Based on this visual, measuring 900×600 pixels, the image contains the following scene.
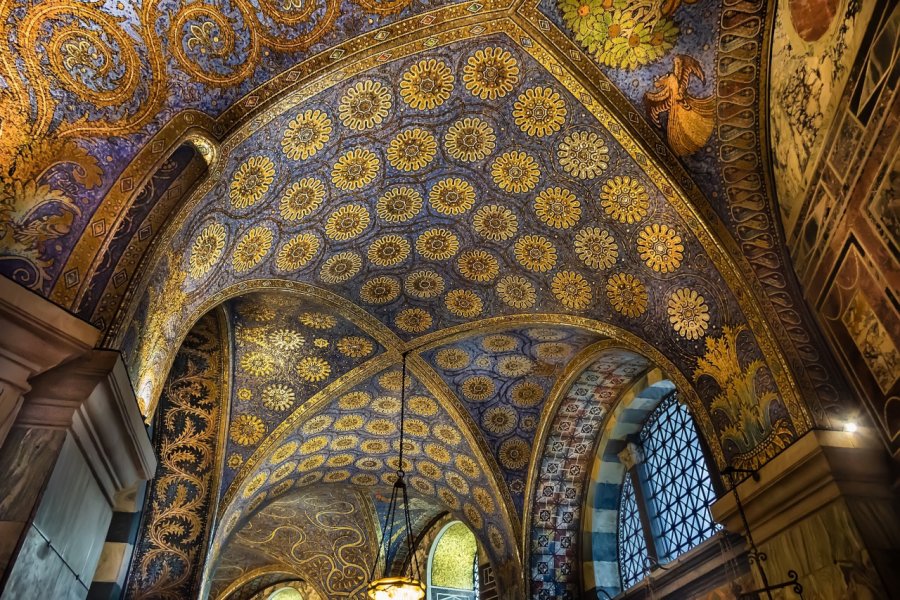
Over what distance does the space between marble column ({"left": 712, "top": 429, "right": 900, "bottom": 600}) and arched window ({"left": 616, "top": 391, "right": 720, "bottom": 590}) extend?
170 centimetres

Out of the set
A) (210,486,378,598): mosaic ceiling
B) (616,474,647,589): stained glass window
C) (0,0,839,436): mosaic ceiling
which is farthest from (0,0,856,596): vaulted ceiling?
(210,486,378,598): mosaic ceiling

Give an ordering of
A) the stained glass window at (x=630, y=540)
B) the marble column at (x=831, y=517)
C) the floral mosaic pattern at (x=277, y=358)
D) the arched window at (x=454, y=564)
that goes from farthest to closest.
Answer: the arched window at (x=454, y=564)
the stained glass window at (x=630, y=540)
the floral mosaic pattern at (x=277, y=358)
the marble column at (x=831, y=517)

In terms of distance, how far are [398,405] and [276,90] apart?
14.9ft

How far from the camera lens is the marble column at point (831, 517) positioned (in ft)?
12.0

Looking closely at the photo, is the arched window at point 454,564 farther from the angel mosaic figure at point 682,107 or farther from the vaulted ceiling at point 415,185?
the angel mosaic figure at point 682,107

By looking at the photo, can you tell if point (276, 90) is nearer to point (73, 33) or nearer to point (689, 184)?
point (73, 33)

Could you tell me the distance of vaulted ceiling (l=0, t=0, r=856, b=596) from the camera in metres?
3.90

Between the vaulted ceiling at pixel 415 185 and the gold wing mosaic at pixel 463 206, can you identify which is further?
the gold wing mosaic at pixel 463 206

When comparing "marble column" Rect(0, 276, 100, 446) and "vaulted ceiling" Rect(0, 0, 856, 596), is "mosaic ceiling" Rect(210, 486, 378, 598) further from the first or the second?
"marble column" Rect(0, 276, 100, 446)

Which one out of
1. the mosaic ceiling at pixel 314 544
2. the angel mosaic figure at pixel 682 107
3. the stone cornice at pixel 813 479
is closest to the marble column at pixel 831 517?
the stone cornice at pixel 813 479

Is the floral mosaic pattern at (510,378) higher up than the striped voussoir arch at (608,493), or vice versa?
the floral mosaic pattern at (510,378)

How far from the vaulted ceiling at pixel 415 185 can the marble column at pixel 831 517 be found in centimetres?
27

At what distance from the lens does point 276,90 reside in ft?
15.2

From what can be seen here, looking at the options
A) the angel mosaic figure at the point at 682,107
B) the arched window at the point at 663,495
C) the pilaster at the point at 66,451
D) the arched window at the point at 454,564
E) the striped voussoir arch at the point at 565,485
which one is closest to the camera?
the pilaster at the point at 66,451
